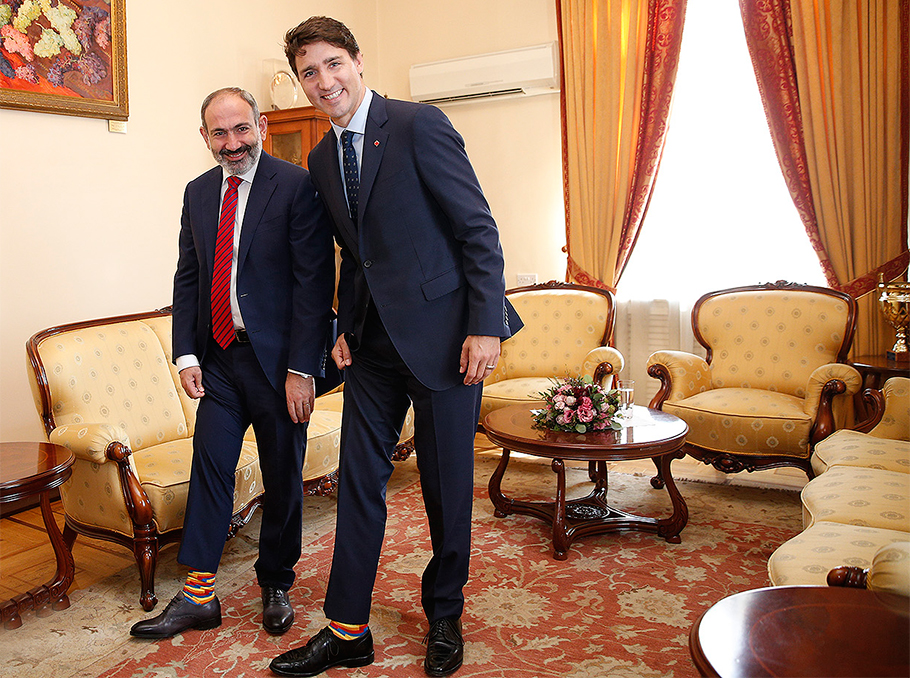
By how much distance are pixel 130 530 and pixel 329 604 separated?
0.92 metres

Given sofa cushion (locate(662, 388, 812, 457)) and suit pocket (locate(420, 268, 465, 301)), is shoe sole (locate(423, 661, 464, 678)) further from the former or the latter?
sofa cushion (locate(662, 388, 812, 457))

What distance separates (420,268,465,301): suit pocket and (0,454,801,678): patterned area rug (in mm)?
1017

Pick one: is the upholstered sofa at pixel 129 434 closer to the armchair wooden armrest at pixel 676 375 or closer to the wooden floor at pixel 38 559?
the wooden floor at pixel 38 559

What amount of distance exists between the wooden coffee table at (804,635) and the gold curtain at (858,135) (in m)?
3.38

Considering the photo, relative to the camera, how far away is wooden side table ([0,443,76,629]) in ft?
7.09

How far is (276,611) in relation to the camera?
2.24 m

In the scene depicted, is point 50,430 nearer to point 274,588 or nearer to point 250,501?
point 250,501

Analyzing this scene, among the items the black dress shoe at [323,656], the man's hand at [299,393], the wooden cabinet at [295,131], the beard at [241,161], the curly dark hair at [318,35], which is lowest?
the black dress shoe at [323,656]

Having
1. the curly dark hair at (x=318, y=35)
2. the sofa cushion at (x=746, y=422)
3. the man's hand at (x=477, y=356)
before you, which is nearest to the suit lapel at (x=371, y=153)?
the curly dark hair at (x=318, y=35)

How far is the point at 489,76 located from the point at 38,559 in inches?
152

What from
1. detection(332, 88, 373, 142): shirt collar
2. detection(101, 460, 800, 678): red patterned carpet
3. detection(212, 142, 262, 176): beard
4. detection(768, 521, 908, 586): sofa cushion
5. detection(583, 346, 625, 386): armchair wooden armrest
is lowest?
detection(101, 460, 800, 678): red patterned carpet

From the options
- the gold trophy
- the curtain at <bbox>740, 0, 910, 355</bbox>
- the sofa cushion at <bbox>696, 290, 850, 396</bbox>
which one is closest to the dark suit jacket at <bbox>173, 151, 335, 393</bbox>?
the sofa cushion at <bbox>696, 290, 850, 396</bbox>

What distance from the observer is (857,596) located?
1.19m

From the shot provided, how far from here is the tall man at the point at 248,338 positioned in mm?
2188
